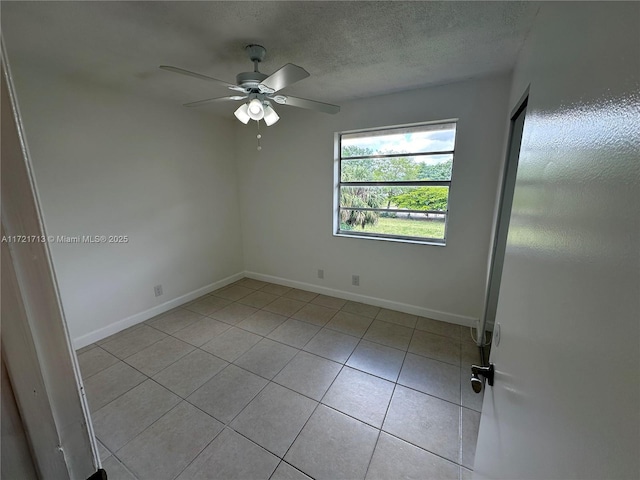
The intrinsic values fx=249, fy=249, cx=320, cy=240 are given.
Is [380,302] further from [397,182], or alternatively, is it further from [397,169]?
[397,169]

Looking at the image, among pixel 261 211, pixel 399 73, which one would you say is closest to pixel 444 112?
pixel 399 73

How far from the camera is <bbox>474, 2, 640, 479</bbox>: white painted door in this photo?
0.31 meters

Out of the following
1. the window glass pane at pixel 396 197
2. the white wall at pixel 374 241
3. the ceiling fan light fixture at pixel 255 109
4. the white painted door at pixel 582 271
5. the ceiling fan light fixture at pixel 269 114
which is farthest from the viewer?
the window glass pane at pixel 396 197

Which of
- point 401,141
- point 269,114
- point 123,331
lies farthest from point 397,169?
point 123,331

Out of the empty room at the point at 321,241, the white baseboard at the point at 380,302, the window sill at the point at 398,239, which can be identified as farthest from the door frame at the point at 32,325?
the white baseboard at the point at 380,302

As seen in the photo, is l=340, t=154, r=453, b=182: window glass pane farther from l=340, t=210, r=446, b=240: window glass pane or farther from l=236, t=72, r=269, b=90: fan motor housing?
l=236, t=72, r=269, b=90: fan motor housing

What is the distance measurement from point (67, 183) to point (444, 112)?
3.50 m

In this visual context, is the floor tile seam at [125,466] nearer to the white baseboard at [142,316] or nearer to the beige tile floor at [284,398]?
the beige tile floor at [284,398]

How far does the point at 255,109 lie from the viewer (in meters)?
1.78

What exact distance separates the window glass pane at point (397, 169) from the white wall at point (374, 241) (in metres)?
0.15

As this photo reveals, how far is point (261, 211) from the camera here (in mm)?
3709

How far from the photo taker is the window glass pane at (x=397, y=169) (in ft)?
Answer: 8.50

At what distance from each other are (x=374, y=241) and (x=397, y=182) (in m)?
0.72

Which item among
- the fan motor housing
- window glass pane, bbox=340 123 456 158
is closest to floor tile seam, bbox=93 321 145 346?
the fan motor housing
